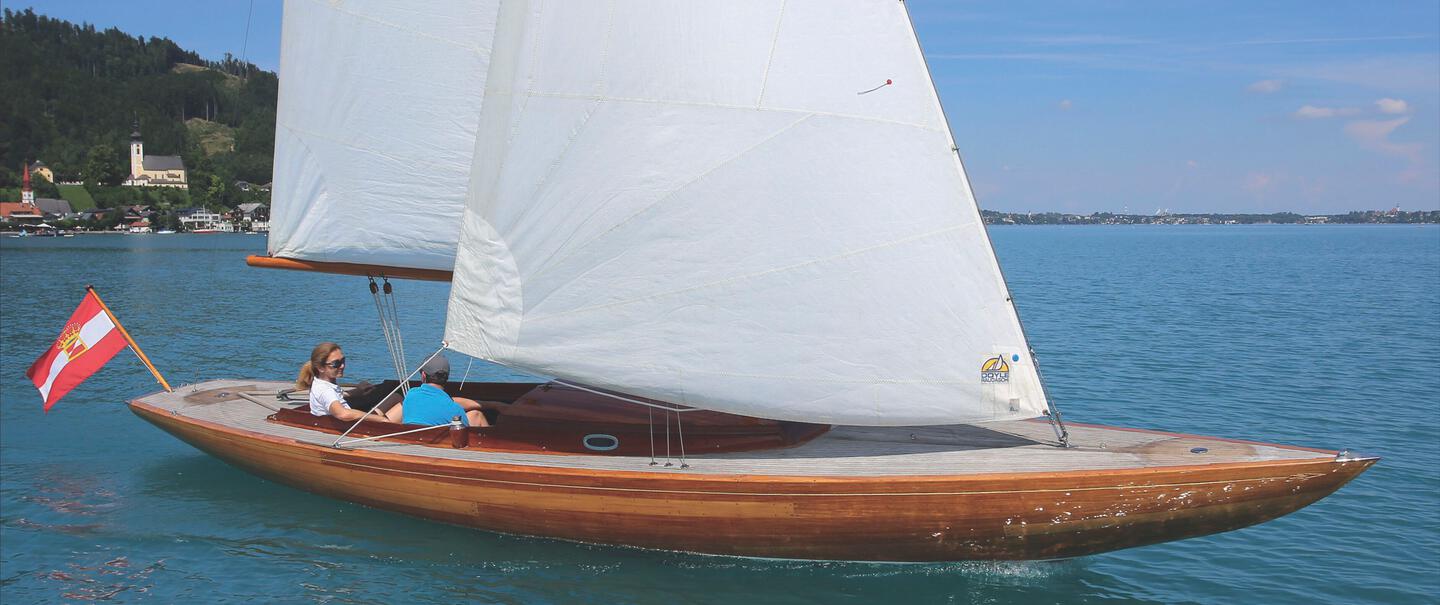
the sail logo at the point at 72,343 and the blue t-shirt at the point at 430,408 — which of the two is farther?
the sail logo at the point at 72,343

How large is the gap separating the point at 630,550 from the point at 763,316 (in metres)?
2.52

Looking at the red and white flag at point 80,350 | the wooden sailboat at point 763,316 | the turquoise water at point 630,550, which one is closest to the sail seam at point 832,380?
the wooden sailboat at point 763,316

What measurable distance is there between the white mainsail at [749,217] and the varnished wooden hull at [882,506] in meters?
0.70

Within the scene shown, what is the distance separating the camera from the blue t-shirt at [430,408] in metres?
10.4

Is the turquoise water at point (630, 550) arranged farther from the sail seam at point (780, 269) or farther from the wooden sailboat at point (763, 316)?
the sail seam at point (780, 269)

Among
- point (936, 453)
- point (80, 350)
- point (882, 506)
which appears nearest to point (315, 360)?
point (80, 350)

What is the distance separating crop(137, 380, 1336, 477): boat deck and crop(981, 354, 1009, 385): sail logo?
737 mm

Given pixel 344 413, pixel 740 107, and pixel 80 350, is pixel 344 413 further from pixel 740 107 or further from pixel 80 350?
pixel 740 107

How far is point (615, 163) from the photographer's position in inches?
353

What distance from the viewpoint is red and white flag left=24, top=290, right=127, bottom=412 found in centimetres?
1218

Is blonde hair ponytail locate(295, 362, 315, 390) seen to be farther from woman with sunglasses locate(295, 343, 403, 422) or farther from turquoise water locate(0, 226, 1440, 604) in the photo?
turquoise water locate(0, 226, 1440, 604)

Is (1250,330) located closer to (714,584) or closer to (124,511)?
(714,584)

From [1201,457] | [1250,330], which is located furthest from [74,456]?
[1250,330]

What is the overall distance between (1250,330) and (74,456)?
2777 cm
